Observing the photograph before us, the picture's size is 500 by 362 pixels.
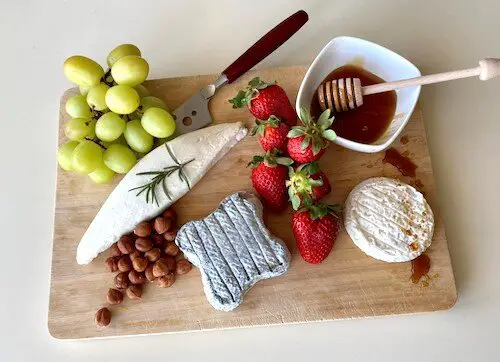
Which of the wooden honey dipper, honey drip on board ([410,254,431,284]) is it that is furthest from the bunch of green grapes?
honey drip on board ([410,254,431,284])

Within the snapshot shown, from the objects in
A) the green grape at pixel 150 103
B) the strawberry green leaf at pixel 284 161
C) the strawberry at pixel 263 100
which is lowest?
the strawberry green leaf at pixel 284 161

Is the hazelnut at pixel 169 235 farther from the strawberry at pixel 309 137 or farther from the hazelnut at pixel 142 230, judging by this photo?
the strawberry at pixel 309 137

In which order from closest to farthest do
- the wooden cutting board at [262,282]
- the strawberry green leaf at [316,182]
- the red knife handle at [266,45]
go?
1. the strawberry green leaf at [316,182]
2. the wooden cutting board at [262,282]
3. the red knife handle at [266,45]

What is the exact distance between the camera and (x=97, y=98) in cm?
117

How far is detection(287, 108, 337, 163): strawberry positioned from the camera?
106cm

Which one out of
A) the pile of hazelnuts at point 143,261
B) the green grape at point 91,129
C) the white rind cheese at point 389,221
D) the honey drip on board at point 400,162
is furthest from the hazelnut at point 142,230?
the honey drip on board at point 400,162

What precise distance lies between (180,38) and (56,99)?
0.36 m

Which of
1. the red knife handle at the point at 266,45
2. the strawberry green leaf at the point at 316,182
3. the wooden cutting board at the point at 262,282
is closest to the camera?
the strawberry green leaf at the point at 316,182

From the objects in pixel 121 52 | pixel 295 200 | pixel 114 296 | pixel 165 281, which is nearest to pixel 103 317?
pixel 114 296

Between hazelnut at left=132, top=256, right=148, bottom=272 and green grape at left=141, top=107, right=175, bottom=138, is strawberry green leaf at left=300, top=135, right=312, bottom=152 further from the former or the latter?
hazelnut at left=132, top=256, right=148, bottom=272

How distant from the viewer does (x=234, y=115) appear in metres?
1.27

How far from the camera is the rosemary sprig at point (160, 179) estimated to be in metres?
1.17

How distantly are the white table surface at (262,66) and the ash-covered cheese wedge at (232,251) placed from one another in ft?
0.45

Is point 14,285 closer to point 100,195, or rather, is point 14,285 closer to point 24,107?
point 100,195
